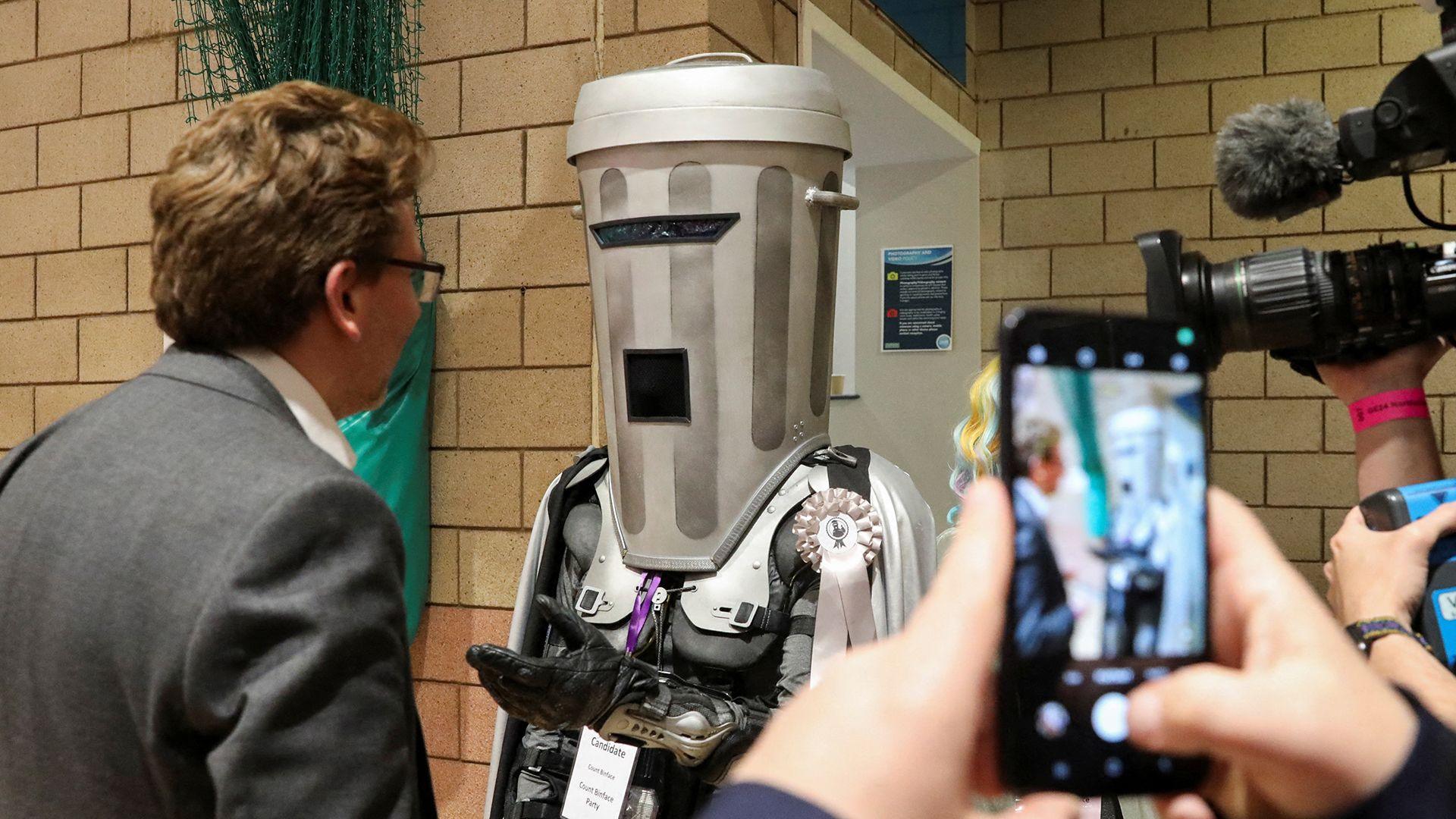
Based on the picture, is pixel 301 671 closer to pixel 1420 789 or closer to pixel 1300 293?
pixel 1420 789

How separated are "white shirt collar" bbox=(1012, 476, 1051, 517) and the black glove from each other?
1.10 metres

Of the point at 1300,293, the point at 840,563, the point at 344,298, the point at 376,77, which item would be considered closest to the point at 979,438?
the point at 840,563

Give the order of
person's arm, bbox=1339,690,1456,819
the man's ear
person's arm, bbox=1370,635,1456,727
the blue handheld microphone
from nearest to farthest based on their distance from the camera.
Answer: person's arm, bbox=1339,690,1456,819, person's arm, bbox=1370,635,1456,727, the blue handheld microphone, the man's ear

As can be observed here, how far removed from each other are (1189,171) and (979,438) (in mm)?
2655

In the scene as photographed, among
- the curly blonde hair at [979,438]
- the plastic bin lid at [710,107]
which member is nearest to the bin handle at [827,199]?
the plastic bin lid at [710,107]

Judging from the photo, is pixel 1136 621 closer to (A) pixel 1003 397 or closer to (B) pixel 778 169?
(A) pixel 1003 397

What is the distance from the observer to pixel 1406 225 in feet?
12.0

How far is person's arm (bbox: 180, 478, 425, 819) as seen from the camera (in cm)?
85

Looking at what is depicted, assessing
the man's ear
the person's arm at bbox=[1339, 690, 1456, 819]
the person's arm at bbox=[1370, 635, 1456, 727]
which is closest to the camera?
the person's arm at bbox=[1339, 690, 1456, 819]

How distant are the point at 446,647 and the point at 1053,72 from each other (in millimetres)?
3075

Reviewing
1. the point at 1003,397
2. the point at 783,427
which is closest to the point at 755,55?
the point at 783,427

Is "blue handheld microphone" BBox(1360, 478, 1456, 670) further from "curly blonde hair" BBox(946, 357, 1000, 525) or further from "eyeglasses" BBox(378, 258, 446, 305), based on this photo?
"eyeglasses" BBox(378, 258, 446, 305)

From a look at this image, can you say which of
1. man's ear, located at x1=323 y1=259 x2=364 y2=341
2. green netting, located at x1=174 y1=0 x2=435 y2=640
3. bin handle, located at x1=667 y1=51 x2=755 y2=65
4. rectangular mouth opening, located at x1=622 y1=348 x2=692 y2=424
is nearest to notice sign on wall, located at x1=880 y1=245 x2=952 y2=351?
green netting, located at x1=174 y1=0 x2=435 y2=640

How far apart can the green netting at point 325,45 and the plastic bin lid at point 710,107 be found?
771 mm
